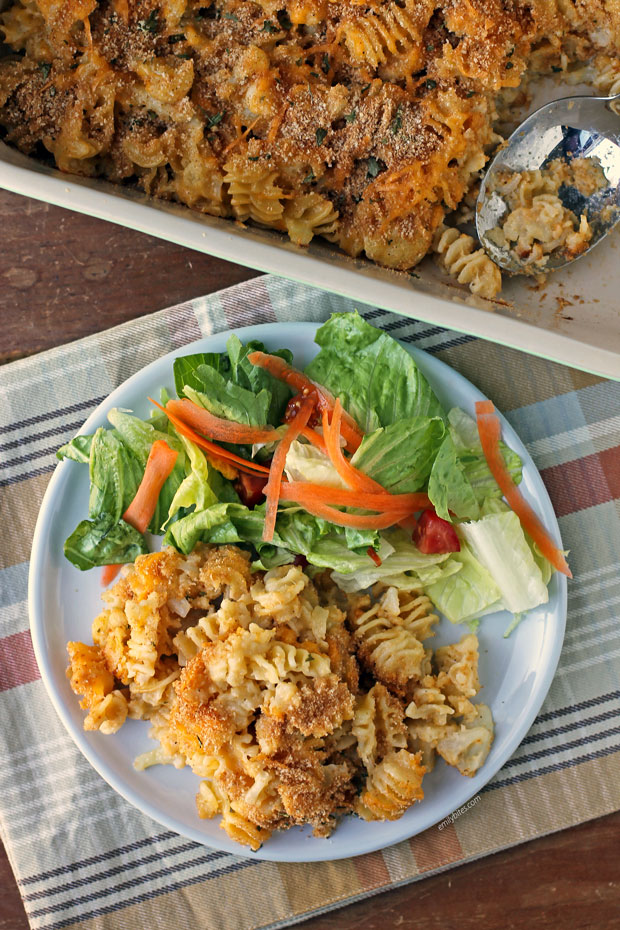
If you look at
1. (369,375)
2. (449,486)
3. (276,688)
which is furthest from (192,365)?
(276,688)

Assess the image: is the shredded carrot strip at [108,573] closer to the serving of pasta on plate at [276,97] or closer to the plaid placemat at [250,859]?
the plaid placemat at [250,859]

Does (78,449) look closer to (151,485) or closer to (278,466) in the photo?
(151,485)

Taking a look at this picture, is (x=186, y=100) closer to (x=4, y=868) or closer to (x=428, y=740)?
(x=428, y=740)

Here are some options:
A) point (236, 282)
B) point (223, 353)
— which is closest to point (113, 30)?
point (236, 282)

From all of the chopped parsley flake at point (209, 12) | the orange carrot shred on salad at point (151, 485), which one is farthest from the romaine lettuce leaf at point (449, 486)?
the chopped parsley flake at point (209, 12)

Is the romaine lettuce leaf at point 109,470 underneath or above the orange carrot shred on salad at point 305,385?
underneath

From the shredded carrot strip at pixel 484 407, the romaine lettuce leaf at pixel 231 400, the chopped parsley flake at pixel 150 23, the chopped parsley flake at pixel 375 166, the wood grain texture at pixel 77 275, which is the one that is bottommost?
the shredded carrot strip at pixel 484 407
